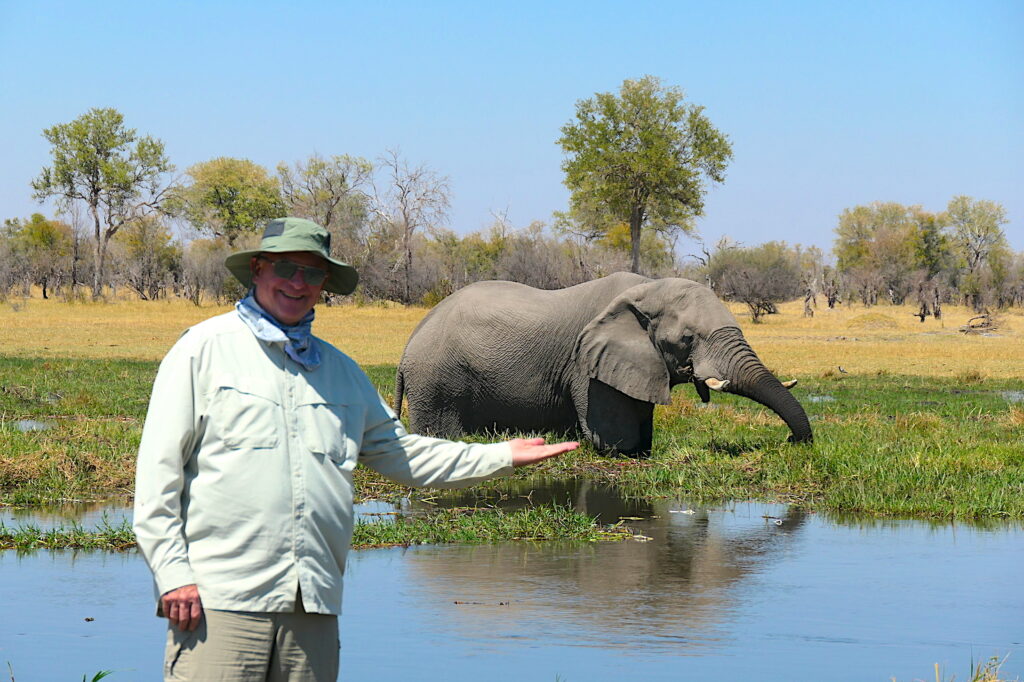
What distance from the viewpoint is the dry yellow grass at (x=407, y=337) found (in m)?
28.9

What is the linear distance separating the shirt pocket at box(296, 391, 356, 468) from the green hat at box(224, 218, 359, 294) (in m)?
0.45

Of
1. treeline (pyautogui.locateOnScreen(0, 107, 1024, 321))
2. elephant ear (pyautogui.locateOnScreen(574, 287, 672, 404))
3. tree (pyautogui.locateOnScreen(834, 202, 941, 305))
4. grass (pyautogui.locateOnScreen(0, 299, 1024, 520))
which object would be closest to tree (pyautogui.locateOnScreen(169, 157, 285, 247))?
treeline (pyautogui.locateOnScreen(0, 107, 1024, 321))

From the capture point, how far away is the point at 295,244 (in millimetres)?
4270

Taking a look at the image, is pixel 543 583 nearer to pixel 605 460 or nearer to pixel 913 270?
pixel 605 460

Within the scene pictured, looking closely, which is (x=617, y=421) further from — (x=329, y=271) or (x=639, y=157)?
(x=639, y=157)

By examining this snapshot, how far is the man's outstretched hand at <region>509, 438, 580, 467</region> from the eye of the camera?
448 centimetres

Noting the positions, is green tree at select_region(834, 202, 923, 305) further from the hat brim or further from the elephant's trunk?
the hat brim

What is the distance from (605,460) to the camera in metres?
13.1

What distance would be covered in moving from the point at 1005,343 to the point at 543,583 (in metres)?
32.7

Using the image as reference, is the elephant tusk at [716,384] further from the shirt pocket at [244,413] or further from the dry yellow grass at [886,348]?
the dry yellow grass at [886,348]

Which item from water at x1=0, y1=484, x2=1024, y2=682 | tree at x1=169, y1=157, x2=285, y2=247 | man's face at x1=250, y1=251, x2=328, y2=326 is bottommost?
water at x1=0, y1=484, x2=1024, y2=682

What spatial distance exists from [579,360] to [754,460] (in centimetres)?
213

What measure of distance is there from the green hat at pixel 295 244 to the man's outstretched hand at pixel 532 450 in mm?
780

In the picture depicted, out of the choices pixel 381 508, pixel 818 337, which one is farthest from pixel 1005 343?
pixel 381 508
